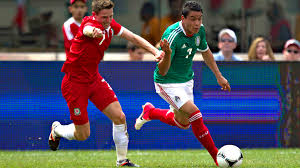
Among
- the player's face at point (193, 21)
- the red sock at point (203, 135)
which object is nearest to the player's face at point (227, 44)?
the player's face at point (193, 21)

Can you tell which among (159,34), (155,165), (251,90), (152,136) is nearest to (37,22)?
(159,34)

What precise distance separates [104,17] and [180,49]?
45.7 inches

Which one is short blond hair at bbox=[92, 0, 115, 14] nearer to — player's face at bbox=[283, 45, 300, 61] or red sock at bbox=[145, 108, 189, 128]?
red sock at bbox=[145, 108, 189, 128]

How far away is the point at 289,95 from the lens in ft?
37.0

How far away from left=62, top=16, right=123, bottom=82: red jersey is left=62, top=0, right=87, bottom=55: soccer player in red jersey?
61.1 inches

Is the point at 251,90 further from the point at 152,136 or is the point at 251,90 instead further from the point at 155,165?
the point at 155,165

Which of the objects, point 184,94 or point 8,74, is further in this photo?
point 8,74

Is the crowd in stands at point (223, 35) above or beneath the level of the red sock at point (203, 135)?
above

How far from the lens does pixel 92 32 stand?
794cm

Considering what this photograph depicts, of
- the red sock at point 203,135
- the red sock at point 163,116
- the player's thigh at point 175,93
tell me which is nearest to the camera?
the red sock at point 203,135

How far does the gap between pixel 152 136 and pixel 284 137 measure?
2.20 meters

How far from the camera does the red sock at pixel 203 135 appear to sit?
846 centimetres

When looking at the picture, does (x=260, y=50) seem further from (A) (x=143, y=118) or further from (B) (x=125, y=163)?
(B) (x=125, y=163)

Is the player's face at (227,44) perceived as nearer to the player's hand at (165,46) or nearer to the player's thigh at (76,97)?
the player's thigh at (76,97)
